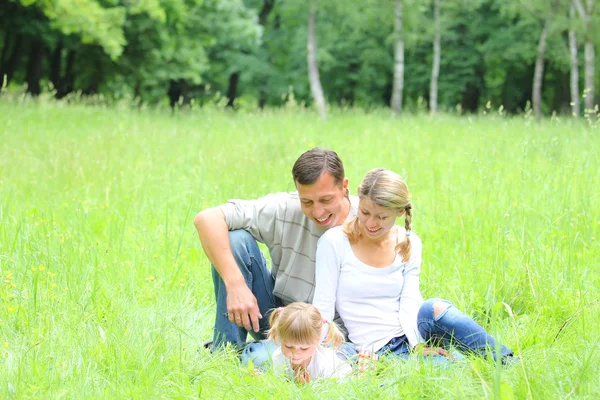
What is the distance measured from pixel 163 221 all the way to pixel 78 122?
18.7ft

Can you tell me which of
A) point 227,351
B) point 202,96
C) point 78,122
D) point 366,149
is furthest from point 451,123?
point 202,96

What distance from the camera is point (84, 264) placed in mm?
3855

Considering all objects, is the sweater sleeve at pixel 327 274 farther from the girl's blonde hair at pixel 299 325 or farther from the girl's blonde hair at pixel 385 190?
the girl's blonde hair at pixel 385 190

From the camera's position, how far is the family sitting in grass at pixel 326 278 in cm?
294

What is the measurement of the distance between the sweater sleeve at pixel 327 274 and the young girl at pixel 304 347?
0.12 meters

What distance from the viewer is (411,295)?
317 cm

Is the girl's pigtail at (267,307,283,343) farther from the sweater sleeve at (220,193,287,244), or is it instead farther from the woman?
the sweater sleeve at (220,193,287,244)

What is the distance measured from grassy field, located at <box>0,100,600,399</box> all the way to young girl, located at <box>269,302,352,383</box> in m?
0.14

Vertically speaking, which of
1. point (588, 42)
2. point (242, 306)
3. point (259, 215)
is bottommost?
point (242, 306)

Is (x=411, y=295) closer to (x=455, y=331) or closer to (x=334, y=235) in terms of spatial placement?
(x=455, y=331)

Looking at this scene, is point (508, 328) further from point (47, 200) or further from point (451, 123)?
point (451, 123)

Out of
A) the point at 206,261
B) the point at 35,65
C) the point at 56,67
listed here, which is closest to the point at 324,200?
the point at 206,261

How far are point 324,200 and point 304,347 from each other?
2.12 feet

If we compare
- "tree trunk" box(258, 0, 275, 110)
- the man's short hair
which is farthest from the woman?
"tree trunk" box(258, 0, 275, 110)
